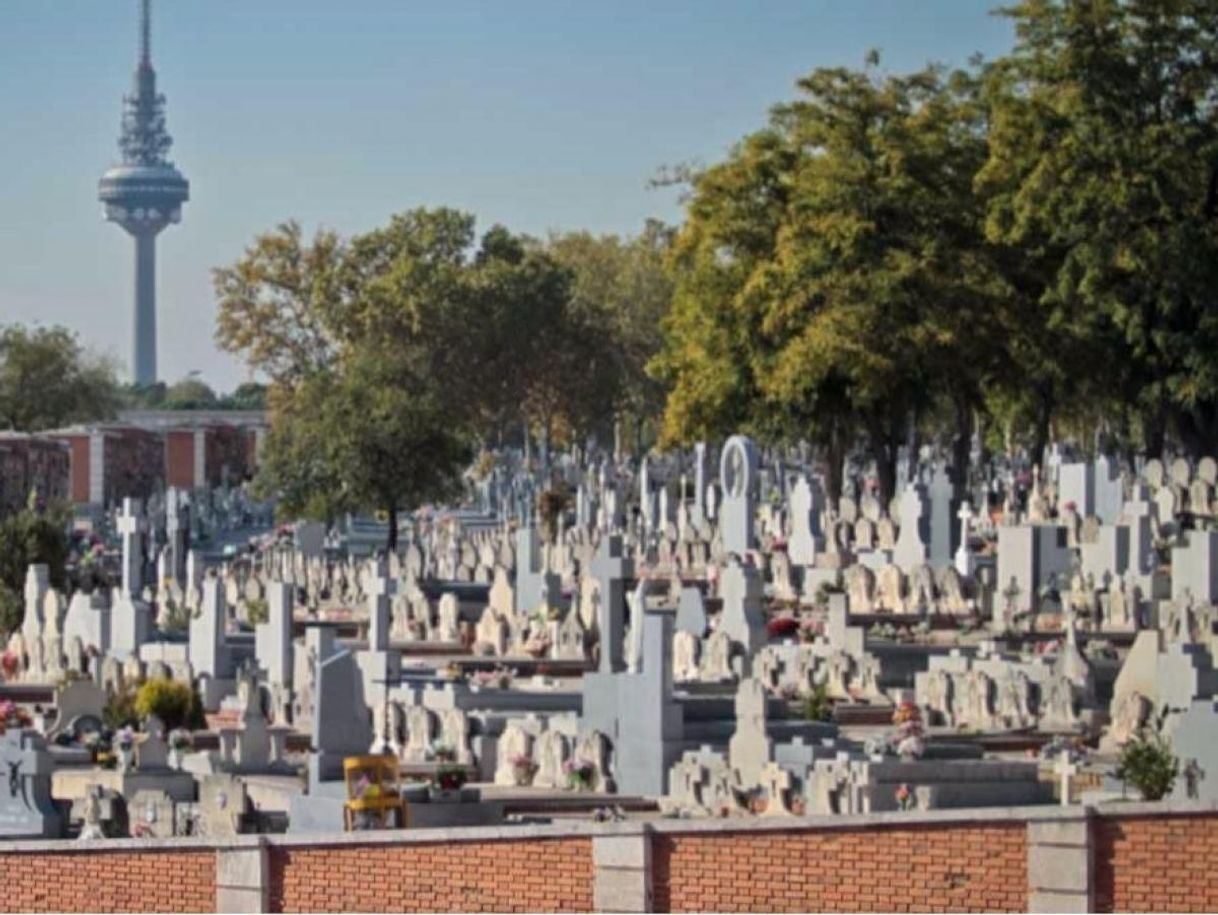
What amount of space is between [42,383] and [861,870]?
141 m

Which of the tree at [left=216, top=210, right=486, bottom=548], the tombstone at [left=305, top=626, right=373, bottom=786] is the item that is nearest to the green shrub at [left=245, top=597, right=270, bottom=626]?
the tombstone at [left=305, top=626, right=373, bottom=786]

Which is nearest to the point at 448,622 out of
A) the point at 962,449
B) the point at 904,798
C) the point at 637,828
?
the point at 962,449

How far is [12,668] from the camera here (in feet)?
159

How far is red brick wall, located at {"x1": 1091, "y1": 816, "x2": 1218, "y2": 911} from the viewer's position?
21188 mm

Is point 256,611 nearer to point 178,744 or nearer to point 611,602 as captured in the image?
point 611,602

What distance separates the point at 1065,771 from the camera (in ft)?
94.5

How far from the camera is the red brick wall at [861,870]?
70.9 feet

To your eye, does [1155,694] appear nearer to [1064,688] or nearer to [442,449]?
[1064,688]

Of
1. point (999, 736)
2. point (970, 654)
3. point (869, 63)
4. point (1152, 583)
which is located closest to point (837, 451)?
point (869, 63)

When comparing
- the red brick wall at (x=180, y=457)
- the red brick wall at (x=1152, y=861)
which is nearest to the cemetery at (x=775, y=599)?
the red brick wall at (x=1152, y=861)

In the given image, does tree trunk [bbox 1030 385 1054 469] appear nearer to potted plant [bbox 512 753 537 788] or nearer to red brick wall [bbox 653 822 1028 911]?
potted plant [bbox 512 753 537 788]

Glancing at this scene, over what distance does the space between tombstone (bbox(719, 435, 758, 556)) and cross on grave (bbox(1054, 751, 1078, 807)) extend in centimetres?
2579

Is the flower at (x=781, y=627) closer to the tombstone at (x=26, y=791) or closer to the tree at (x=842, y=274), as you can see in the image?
the tombstone at (x=26, y=791)

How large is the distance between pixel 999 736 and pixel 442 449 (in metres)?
43.9
